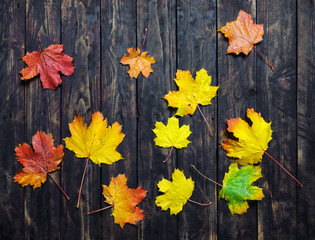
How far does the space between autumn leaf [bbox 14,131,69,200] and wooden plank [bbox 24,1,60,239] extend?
31mm

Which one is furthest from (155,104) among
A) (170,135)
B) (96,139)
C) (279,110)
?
(279,110)

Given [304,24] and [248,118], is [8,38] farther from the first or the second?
[304,24]

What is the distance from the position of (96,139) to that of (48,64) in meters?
0.39

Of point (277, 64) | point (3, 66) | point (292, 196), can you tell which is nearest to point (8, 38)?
point (3, 66)

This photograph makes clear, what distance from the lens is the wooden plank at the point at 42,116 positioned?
1218 mm

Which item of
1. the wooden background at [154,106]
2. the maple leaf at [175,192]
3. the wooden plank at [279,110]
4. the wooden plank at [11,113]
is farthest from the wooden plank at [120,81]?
the wooden plank at [279,110]

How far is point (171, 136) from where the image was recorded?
1215mm

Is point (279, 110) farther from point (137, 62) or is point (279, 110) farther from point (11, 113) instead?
point (11, 113)

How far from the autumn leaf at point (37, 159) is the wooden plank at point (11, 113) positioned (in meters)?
0.04

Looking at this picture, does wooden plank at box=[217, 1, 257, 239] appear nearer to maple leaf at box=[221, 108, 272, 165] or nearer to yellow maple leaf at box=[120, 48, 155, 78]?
maple leaf at box=[221, 108, 272, 165]

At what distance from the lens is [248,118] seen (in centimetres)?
124

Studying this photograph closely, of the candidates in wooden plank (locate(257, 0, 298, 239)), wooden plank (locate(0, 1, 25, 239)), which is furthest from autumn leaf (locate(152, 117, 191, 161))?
wooden plank (locate(0, 1, 25, 239))

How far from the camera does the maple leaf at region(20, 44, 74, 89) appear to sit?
47.9 inches

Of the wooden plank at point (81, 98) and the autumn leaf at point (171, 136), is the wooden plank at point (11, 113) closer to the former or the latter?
the wooden plank at point (81, 98)
